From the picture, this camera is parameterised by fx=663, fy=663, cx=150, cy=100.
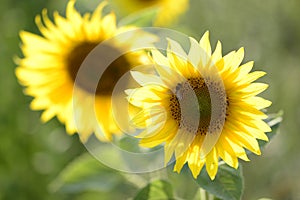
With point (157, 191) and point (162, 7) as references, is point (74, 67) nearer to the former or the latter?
point (157, 191)

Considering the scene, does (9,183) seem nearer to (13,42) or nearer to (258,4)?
(13,42)

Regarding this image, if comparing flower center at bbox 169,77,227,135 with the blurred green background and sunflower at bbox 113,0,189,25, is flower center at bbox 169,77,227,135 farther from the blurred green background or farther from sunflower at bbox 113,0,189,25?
sunflower at bbox 113,0,189,25

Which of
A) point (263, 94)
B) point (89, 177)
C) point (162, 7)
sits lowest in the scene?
point (263, 94)

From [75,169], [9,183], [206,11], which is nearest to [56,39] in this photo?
[75,169]

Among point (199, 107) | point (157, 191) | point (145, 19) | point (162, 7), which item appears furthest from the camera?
point (162, 7)

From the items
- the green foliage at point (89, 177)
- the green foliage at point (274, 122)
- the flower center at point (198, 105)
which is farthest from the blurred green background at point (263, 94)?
the flower center at point (198, 105)

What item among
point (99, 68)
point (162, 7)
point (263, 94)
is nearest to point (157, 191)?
point (99, 68)
